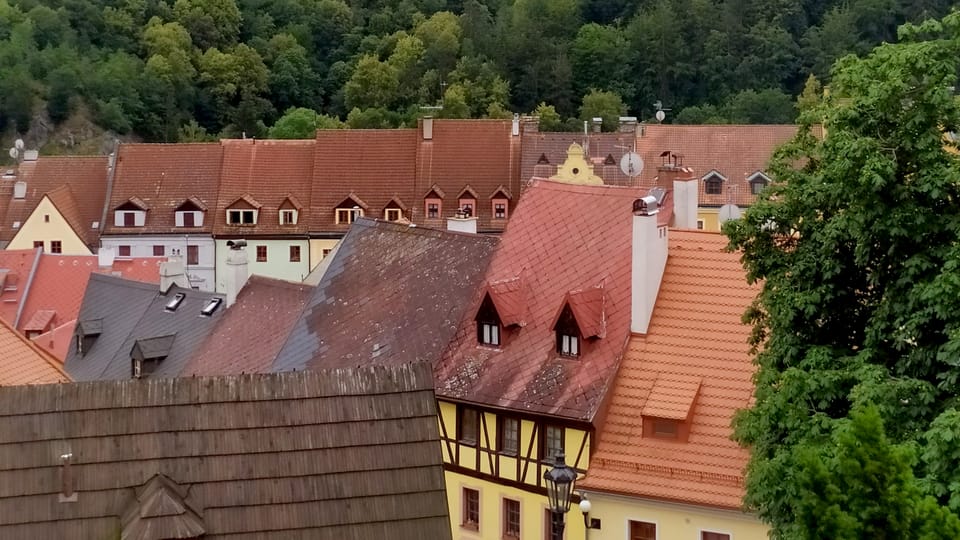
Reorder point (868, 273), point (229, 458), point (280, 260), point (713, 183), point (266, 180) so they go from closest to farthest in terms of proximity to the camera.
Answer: point (229, 458), point (868, 273), point (280, 260), point (713, 183), point (266, 180)

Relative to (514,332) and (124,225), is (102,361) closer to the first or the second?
(514,332)

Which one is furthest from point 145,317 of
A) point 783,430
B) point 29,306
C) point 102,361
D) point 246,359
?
point 783,430

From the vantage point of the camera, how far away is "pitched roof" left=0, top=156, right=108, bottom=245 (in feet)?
190

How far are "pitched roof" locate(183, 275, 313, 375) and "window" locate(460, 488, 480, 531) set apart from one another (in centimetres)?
618

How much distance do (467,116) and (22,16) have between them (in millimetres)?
30717

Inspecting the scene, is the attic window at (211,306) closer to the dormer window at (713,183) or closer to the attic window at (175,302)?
the attic window at (175,302)

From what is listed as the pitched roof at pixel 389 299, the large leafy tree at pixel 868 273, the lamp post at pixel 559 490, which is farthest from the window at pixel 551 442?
the lamp post at pixel 559 490

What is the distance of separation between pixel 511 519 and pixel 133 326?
47.2ft

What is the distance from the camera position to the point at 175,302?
1391 inches

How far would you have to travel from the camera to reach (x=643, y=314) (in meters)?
24.0

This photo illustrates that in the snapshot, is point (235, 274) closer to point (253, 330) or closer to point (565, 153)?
point (253, 330)

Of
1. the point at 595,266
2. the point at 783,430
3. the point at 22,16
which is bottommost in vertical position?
the point at 783,430

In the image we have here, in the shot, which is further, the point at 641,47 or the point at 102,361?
the point at 641,47

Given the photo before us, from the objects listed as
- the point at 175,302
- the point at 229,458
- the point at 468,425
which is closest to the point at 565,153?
the point at 175,302
